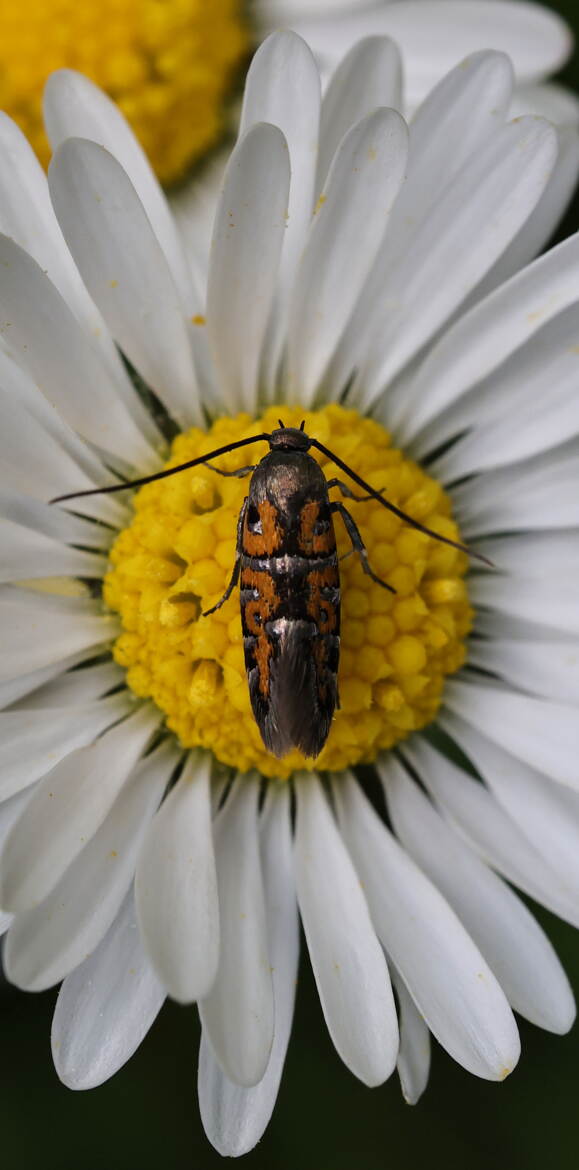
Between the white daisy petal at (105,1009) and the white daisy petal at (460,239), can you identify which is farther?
the white daisy petal at (460,239)

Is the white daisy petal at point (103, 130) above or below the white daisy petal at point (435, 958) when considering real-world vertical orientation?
above

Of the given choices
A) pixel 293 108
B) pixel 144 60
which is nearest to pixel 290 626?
pixel 293 108

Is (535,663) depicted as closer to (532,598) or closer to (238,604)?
(532,598)

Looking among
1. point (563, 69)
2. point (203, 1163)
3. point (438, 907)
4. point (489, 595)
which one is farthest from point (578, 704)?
point (563, 69)

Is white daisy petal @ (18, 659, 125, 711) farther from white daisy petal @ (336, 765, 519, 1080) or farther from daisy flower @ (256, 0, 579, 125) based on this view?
daisy flower @ (256, 0, 579, 125)

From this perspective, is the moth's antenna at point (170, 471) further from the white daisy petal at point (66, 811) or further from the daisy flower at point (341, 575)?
the white daisy petal at point (66, 811)

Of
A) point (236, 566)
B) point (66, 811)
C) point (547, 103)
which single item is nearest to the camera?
point (66, 811)

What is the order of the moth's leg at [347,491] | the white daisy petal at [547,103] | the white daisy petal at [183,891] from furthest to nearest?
the white daisy petal at [547,103], the moth's leg at [347,491], the white daisy petal at [183,891]

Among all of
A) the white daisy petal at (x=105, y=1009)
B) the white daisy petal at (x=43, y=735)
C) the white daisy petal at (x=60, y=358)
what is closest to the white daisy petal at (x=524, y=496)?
the white daisy petal at (x=60, y=358)
